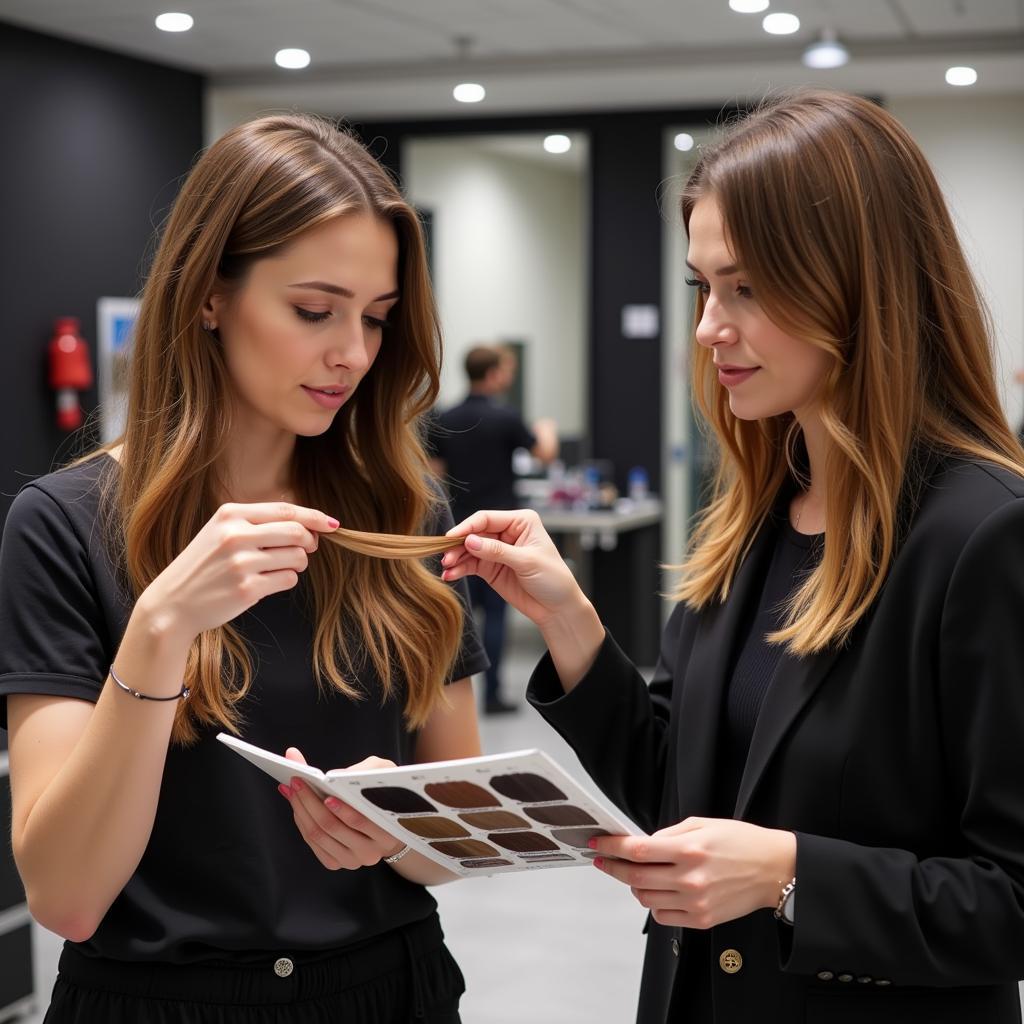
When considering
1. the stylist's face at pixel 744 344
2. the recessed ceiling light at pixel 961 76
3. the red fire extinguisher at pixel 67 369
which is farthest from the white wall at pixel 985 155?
the stylist's face at pixel 744 344

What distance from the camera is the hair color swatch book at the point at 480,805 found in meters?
1.24

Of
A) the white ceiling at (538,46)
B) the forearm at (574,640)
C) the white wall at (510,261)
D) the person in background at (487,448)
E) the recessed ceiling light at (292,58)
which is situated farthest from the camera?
the white wall at (510,261)

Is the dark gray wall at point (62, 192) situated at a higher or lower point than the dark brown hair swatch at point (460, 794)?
higher

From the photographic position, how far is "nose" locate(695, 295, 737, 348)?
4.99 ft

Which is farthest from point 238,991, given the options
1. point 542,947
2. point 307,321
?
point 542,947

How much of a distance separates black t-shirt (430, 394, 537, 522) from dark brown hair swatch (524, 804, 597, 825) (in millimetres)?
5699

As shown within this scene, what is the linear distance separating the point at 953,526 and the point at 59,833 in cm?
99

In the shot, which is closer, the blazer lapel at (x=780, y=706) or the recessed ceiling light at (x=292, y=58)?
the blazer lapel at (x=780, y=706)

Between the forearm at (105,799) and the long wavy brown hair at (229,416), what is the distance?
142mm

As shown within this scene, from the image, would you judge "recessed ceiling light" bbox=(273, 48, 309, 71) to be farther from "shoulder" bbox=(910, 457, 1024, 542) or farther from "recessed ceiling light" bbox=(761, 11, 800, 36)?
"shoulder" bbox=(910, 457, 1024, 542)

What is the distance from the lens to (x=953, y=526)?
4.51 feet

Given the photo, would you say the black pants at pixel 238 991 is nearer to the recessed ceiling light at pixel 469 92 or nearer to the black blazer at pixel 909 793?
the black blazer at pixel 909 793

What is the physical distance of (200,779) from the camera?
5.08ft

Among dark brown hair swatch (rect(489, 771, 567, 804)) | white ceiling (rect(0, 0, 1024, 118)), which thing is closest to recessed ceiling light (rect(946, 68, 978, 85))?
white ceiling (rect(0, 0, 1024, 118))
